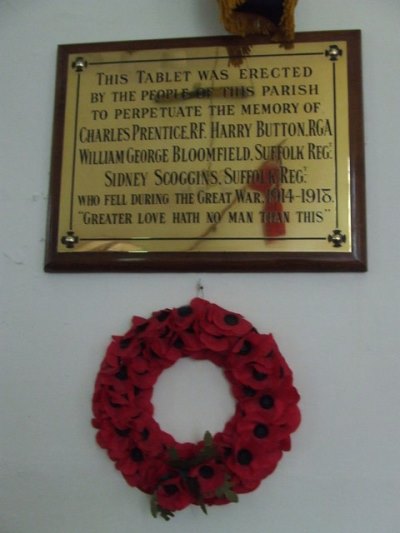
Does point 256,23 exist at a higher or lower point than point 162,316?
higher

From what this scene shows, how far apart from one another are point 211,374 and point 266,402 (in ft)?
0.40

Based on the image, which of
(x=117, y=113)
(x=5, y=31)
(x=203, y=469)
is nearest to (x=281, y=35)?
(x=117, y=113)

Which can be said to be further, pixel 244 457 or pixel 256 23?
pixel 256 23

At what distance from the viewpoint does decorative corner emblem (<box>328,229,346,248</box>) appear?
95 centimetres

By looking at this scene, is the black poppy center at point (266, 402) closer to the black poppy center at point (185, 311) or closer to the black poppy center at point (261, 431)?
the black poppy center at point (261, 431)

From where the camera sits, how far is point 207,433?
89 cm

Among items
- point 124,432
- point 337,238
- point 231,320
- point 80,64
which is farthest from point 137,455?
point 80,64

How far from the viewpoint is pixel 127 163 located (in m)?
1.03

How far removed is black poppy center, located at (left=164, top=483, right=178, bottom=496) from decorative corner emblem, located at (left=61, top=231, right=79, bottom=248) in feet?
1.59

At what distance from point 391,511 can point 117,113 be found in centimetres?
91

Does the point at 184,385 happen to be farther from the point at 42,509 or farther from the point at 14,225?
the point at 14,225

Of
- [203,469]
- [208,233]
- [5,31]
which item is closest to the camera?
[203,469]

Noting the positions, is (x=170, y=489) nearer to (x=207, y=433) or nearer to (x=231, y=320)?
(x=207, y=433)

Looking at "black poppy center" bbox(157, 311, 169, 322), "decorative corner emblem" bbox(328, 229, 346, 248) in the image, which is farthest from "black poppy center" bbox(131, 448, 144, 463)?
"decorative corner emblem" bbox(328, 229, 346, 248)
